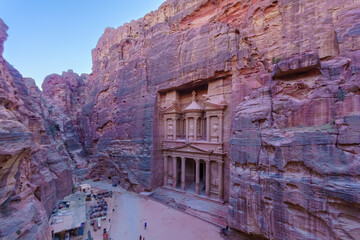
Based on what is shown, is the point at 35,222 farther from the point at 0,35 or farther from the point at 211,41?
the point at 211,41

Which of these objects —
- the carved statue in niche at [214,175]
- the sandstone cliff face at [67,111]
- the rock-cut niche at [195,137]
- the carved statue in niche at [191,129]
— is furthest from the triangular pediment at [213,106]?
the sandstone cliff face at [67,111]

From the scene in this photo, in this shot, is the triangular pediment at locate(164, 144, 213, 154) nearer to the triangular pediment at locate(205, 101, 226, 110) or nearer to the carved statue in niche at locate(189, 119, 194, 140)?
the carved statue in niche at locate(189, 119, 194, 140)

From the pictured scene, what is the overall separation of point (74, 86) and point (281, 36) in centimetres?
4447

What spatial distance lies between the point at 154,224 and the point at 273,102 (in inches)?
451

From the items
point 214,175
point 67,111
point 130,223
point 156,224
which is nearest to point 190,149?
point 214,175

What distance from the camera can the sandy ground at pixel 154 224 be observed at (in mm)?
10305

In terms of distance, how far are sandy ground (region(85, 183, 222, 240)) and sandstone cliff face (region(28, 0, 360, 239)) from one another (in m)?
2.48

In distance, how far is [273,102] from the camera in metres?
8.84

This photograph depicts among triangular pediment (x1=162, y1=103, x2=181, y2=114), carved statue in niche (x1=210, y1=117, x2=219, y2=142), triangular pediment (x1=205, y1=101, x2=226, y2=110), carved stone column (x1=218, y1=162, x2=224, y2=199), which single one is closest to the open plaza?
carved stone column (x1=218, y1=162, x2=224, y2=199)

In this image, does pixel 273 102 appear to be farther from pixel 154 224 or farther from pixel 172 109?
pixel 154 224

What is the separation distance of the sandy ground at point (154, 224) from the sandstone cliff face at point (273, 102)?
248 cm

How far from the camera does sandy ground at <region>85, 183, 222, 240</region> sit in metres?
10.3

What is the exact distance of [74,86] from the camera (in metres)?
39.9

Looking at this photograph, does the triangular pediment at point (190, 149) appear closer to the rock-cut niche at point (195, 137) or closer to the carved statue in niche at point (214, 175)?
the rock-cut niche at point (195, 137)
